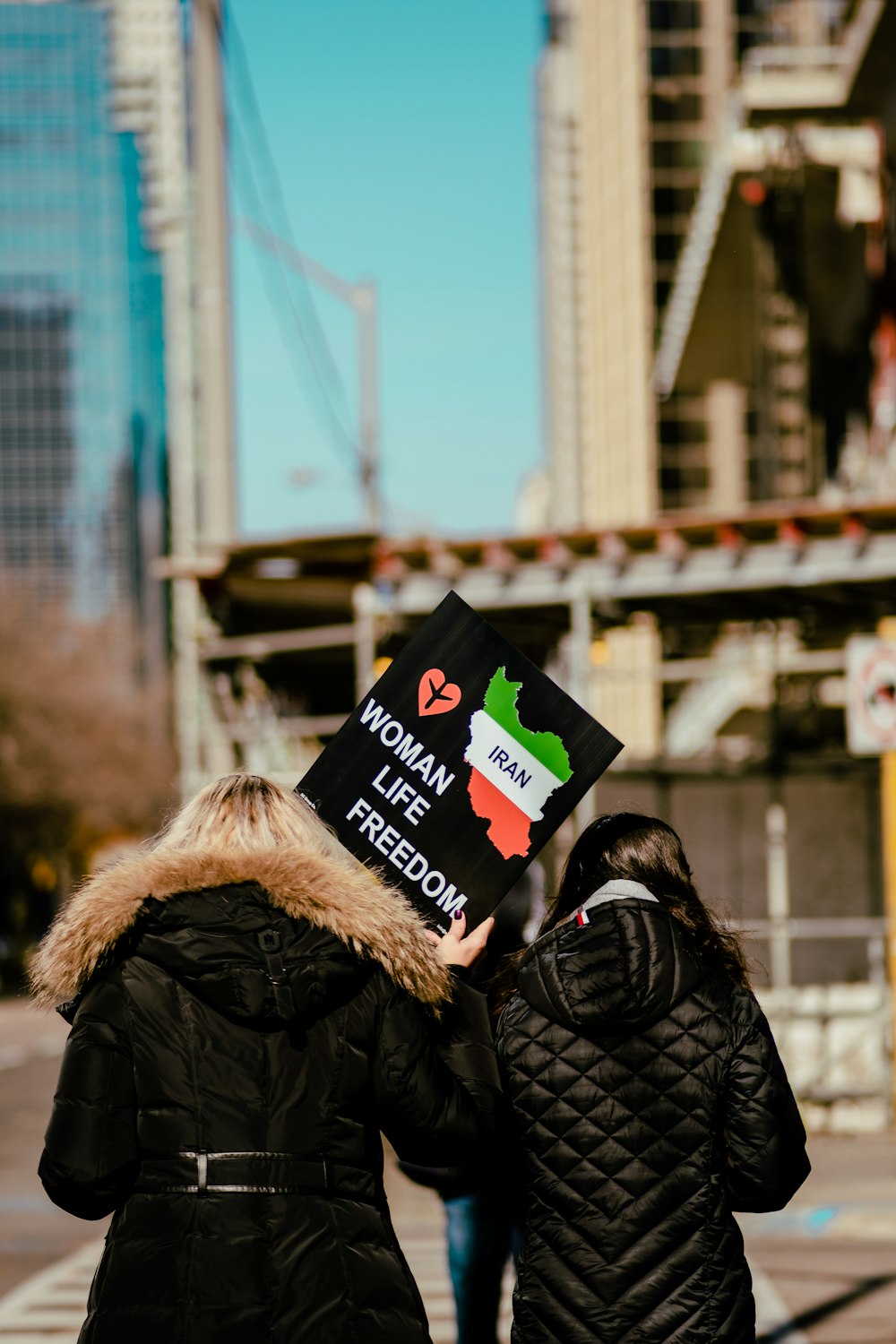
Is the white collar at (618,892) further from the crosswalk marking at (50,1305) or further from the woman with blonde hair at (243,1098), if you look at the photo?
the crosswalk marking at (50,1305)

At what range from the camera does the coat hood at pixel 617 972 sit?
3414 millimetres

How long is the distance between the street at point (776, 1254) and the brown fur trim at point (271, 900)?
4262 mm

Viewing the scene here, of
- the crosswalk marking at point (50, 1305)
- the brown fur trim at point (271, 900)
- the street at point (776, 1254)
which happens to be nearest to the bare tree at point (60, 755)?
the street at point (776, 1254)

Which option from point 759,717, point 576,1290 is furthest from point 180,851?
point 759,717

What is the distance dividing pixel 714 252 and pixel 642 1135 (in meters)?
21.0

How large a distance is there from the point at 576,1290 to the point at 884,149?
16531 millimetres

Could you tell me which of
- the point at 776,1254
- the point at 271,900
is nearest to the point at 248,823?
the point at 271,900

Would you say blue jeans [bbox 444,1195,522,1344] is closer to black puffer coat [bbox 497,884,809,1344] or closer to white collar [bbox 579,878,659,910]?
black puffer coat [bbox 497,884,809,1344]

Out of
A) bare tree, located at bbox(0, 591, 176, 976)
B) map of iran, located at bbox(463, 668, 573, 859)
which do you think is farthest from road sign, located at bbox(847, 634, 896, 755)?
bare tree, located at bbox(0, 591, 176, 976)

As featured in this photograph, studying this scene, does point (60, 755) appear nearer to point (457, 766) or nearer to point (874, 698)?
point (874, 698)

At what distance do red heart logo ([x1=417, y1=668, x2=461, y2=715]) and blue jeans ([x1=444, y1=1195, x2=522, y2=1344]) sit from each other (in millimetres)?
1820

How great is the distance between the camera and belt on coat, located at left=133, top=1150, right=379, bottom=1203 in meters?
3.13

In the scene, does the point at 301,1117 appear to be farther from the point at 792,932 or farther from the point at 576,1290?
the point at 792,932

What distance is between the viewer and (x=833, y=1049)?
40.8 ft
